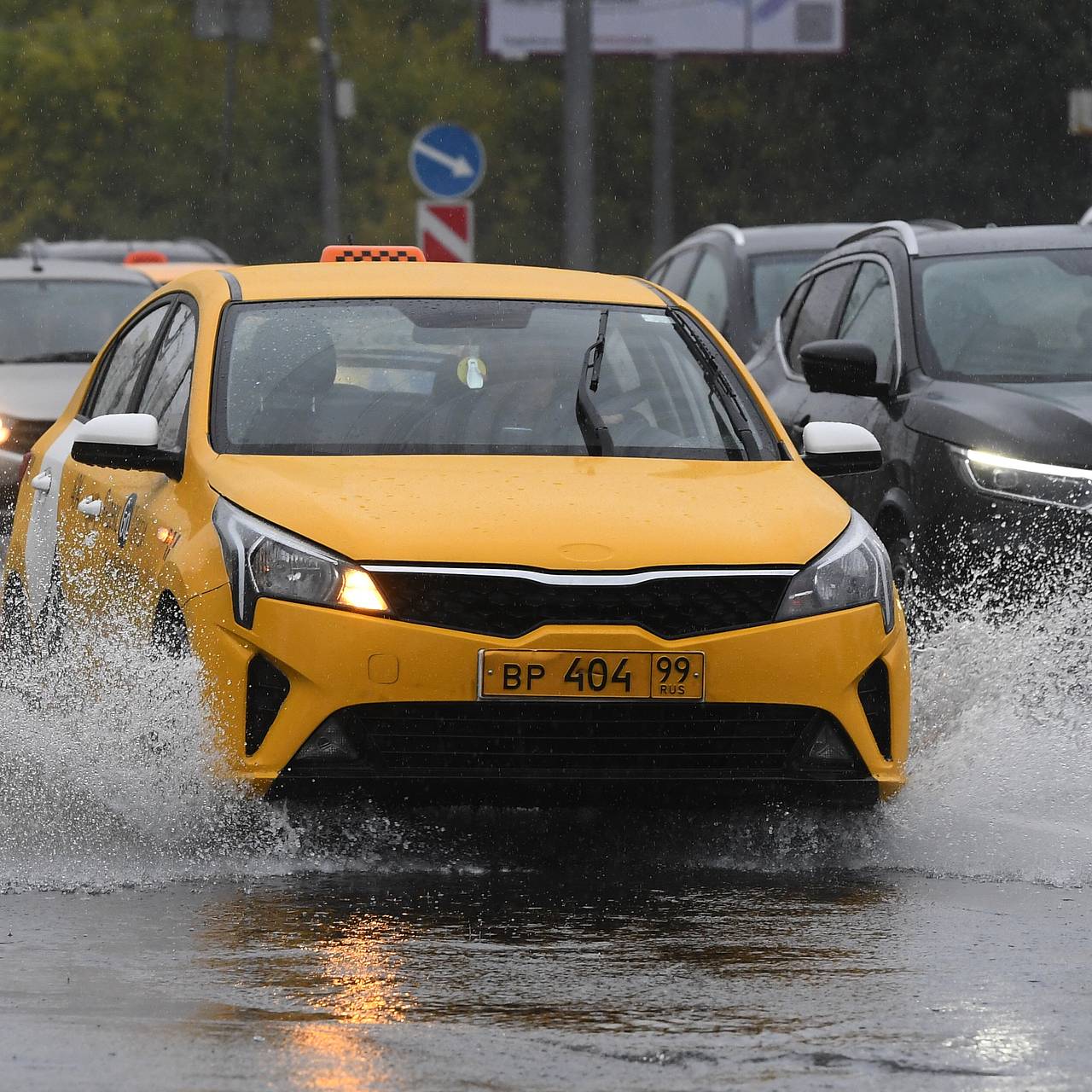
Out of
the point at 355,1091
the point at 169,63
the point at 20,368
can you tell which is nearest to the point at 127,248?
the point at 20,368

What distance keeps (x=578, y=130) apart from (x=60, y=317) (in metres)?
6.48

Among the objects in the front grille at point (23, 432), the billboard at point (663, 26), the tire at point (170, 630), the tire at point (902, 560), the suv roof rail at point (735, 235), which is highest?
the tire at point (170, 630)

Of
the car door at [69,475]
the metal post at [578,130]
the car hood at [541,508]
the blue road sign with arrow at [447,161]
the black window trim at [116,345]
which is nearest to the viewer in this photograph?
the car hood at [541,508]

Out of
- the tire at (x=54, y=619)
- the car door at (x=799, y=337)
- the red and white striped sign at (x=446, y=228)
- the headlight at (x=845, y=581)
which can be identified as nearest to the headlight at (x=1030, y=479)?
the car door at (x=799, y=337)

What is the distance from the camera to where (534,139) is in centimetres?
6638

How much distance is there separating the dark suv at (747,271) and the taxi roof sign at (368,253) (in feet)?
15.7

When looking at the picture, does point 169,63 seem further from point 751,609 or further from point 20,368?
point 751,609

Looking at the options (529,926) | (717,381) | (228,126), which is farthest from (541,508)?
(228,126)

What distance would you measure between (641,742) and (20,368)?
9.60m

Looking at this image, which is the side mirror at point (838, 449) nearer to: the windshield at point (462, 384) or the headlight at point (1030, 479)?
the windshield at point (462, 384)

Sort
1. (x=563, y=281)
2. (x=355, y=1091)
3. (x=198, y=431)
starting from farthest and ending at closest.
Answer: (x=563, y=281) < (x=198, y=431) < (x=355, y=1091)

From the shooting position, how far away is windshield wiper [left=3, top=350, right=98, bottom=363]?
51.8 feet

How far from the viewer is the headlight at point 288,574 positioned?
6406 mm

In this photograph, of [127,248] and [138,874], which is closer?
[138,874]
